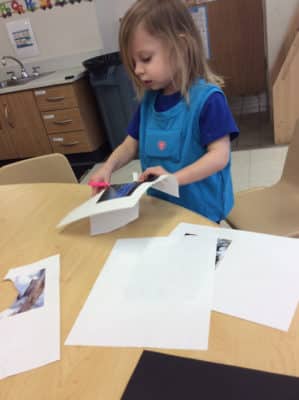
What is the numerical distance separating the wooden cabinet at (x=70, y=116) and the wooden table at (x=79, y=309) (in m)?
2.22

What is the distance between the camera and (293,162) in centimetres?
130

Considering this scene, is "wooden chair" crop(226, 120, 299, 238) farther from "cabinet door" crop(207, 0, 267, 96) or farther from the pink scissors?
"cabinet door" crop(207, 0, 267, 96)

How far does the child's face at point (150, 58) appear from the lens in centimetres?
95

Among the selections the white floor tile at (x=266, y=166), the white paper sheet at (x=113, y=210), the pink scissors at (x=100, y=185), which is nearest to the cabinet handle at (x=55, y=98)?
the white floor tile at (x=266, y=166)

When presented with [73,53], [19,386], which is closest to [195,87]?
[19,386]

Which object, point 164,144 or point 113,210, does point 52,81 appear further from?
point 113,210

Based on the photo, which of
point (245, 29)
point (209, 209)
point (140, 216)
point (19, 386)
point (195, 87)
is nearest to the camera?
point (19, 386)

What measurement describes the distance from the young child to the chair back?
29 cm

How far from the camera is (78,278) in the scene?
725 millimetres

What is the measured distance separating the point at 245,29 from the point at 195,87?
11.6 ft

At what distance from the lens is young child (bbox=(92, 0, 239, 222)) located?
95 cm

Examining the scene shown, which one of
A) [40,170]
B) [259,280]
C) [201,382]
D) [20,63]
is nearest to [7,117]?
[20,63]

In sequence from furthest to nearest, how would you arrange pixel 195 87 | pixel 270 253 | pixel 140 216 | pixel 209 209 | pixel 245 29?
pixel 245 29
pixel 209 209
pixel 195 87
pixel 140 216
pixel 270 253

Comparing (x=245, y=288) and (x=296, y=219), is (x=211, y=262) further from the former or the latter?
(x=296, y=219)
